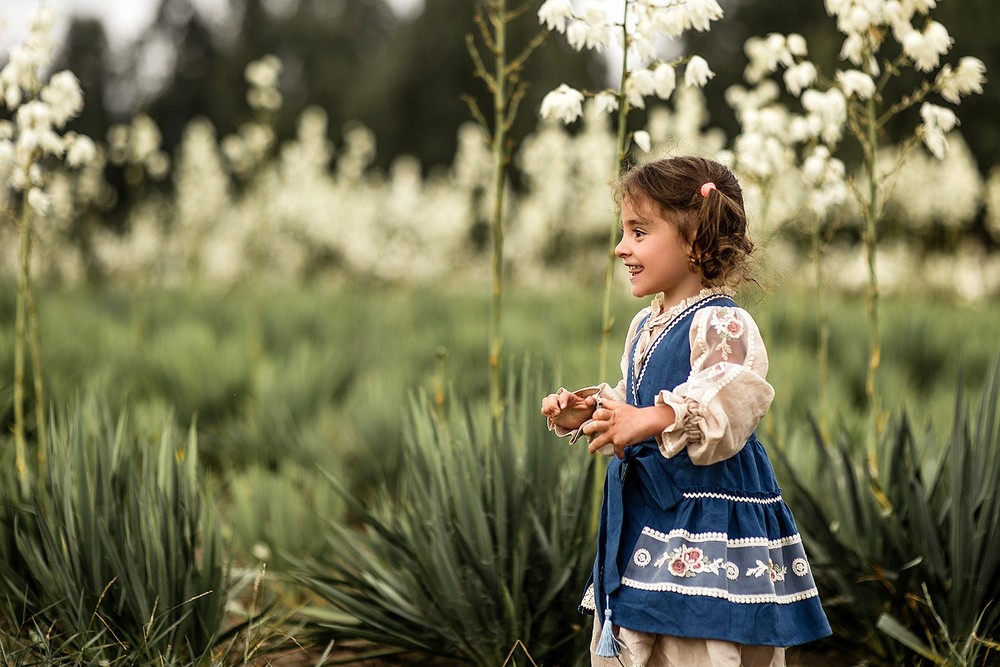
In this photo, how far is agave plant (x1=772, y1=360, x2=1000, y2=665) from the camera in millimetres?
2586

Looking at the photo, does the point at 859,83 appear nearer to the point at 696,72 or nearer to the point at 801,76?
the point at 801,76

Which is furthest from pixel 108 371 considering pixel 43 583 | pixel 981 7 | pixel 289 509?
pixel 981 7

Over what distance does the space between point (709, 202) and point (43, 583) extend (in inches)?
79.8

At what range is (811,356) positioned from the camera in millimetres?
6586

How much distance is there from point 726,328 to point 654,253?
23 cm

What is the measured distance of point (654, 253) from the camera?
205 centimetres

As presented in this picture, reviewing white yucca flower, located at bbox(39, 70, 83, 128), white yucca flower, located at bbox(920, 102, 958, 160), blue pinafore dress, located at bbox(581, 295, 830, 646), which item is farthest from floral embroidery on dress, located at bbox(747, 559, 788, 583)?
white yucca flower, located at bbox(39, 70, 83, 128)

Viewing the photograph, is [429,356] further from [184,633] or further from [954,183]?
[954,183]

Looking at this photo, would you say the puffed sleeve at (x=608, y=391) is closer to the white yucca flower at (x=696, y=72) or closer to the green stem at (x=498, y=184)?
the green stem at (x=498, y=184)

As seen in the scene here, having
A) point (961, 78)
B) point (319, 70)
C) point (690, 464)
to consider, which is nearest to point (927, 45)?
point (961, 78)

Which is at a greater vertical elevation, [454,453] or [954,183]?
[954,183]

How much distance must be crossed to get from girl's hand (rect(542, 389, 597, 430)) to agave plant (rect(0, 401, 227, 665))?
1093mm

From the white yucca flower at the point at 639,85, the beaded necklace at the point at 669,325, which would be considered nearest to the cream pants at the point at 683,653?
the beaded necklace at the point at 669,325

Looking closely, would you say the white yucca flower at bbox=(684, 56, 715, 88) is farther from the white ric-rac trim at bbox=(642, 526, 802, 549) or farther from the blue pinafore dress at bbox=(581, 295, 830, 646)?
the white ric-rac trim at bbox=(642, 526, 802, 549)
